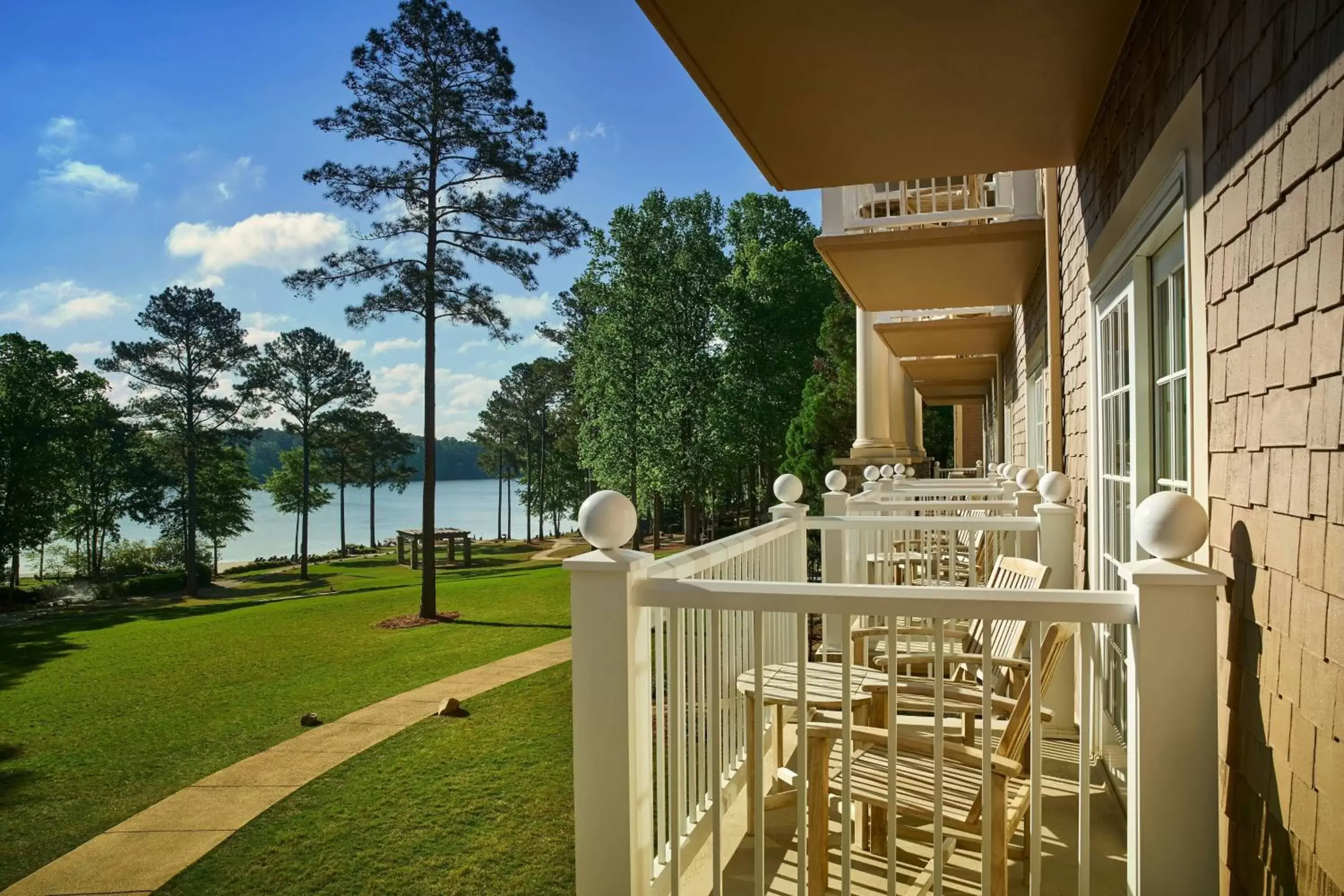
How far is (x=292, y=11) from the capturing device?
128 ft

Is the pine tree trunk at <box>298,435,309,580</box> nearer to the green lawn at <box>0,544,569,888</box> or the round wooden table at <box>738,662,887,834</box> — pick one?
the green lawn at <box>0,544,569,888</box>

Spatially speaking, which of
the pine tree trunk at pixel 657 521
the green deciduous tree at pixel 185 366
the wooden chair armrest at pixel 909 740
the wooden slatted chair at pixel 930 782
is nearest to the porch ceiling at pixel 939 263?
the wooden slatted chair at pixel 930 782

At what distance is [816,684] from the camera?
3.09 meters

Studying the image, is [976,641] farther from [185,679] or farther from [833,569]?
[185,679]

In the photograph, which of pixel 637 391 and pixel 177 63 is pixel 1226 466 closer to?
pixel 637 391

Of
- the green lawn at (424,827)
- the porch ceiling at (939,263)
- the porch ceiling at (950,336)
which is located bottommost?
the green lawn at (424,827)

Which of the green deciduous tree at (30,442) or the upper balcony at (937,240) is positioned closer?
the upper balcony at (937,240)

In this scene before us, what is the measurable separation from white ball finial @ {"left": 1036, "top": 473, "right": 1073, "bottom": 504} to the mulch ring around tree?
10734 mm

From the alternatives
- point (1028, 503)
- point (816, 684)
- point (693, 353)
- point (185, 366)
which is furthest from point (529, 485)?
point (816, 684)

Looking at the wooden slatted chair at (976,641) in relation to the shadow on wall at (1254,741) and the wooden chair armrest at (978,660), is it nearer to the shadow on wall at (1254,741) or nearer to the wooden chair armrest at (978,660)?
the wooden chair armrest at (978,660)

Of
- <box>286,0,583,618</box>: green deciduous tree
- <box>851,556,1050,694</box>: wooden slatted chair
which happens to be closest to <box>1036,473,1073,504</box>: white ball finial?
<box>851,556,1050,694</box>: wooden slatted chair

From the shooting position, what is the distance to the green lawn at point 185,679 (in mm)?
5777

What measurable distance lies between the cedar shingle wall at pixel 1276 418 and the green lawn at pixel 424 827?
3067mm

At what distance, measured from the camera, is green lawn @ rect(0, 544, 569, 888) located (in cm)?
578
